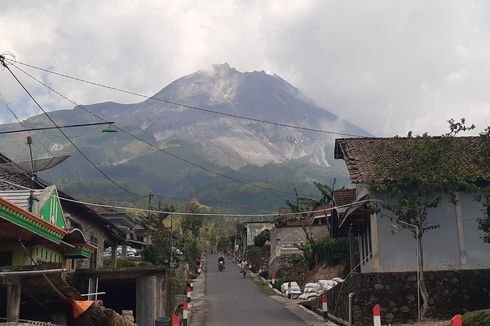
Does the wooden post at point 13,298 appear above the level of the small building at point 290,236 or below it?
below

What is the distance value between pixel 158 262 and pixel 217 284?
786 centimetres

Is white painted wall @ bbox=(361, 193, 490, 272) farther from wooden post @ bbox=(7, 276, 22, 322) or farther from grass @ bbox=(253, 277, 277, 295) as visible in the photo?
grass @ bbox=(253, 277, 277, 295)

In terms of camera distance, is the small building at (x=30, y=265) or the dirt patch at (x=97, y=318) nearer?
the small building at (x=30, y=265)

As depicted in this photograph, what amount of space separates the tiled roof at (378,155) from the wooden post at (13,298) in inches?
493

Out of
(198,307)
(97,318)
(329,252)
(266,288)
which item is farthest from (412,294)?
(266,288)

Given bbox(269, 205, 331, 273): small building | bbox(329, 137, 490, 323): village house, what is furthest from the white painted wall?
bbox(269, 205, 331, 273): small building

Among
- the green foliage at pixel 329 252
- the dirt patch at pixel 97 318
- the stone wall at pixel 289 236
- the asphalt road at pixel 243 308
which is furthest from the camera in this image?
the stone wall at pixel 289 236

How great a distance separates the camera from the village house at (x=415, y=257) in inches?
683

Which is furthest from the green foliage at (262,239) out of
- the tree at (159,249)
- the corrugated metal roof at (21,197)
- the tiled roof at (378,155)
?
the corrugated metal roof at (21,197)

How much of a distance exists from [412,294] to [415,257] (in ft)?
4.38

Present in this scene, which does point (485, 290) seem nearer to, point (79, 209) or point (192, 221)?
point (79, 209)

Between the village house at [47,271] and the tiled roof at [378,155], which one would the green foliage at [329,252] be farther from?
the village house at [47,271]

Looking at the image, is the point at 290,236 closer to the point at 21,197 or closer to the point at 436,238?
the point at 436,238

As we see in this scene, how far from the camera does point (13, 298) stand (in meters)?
7.58
